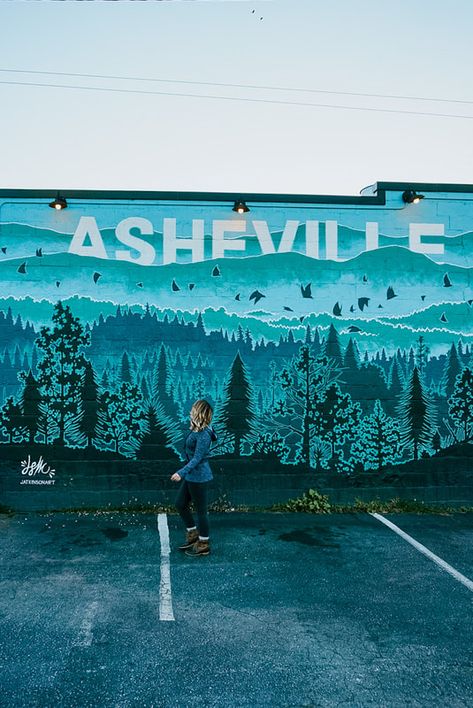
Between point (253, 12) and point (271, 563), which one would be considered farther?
point (253, 12)

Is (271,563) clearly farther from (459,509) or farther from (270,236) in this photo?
(270,236)

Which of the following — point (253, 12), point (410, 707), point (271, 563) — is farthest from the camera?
point (253, 12)

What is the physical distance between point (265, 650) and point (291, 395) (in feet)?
12.8

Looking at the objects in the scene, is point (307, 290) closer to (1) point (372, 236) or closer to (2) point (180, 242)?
(1) point (372, 236)

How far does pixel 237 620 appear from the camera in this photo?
12.4 feet

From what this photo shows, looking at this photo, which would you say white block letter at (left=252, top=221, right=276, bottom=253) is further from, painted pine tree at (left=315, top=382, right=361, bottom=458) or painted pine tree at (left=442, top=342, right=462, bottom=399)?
painted pine tree at (left=442, top=342, right=462, bottom=399)

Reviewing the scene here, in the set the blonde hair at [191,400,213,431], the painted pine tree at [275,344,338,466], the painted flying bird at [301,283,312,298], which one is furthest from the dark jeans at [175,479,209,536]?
the painted flying bird at [301,283,312,298]

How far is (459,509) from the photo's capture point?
6.93 meters

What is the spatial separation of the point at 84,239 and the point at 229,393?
3.19 m

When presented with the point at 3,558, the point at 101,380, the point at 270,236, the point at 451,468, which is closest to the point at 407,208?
the point at 270,236

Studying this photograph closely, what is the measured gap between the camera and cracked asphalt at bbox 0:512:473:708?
9.77 ft


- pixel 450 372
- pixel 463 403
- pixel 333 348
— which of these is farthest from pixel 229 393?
pixel 463 403
